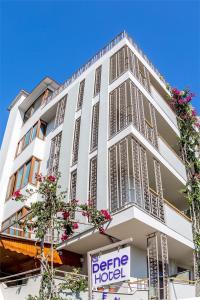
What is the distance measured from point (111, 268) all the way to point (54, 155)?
543 inches

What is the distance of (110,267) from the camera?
21.5 feet

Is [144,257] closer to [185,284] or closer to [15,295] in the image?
[185,284]

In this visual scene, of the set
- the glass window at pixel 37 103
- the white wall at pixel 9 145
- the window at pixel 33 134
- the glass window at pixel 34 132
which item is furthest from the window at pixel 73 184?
the glass window at pixel 37 103

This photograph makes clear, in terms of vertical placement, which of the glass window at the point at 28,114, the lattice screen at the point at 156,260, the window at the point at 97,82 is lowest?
the lattice screen at the point at 156,260

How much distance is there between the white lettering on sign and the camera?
6.31m

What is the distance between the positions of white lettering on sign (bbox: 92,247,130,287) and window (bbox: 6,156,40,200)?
14024 mm

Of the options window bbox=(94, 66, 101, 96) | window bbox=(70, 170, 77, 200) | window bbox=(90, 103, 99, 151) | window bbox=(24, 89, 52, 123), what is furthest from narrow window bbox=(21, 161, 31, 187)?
window bbox=(94, 66, 101, 96)

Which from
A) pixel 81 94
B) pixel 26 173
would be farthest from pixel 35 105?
pixel 26 173

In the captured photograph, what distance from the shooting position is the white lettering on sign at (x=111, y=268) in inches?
249

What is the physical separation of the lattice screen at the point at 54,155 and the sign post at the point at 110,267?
40.0 ft

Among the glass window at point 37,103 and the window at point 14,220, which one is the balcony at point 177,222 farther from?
the glass window at point 37,103

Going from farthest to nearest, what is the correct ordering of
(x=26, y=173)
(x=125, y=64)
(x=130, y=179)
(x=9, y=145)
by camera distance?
(x=9, y=145), (x=26, y=173), (x=125, y=64), (x=130, y=179)

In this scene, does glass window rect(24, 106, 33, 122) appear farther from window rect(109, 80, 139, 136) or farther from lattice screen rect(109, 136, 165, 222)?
lattice screen rect(109, 136, 165, 222)

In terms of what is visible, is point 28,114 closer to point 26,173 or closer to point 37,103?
point 37,103
